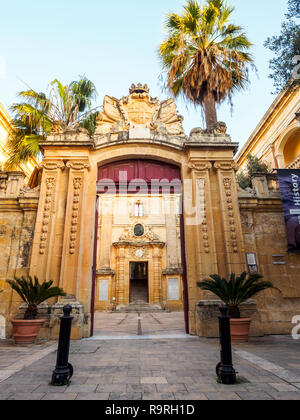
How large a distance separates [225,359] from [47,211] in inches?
242

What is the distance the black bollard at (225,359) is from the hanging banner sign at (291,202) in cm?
523

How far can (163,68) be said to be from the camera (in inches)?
420

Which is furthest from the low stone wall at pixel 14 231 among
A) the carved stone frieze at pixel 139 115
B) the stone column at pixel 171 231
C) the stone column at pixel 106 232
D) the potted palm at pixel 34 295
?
the stone column at pixel 171 231

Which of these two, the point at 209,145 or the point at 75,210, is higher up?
the point at 209,145

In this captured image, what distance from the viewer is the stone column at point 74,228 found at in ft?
22.7

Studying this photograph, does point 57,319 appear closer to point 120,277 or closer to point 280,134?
point 120,277

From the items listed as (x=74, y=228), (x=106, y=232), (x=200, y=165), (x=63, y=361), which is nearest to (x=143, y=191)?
(x=200, y=165)

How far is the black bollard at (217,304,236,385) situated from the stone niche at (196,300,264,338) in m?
3.25

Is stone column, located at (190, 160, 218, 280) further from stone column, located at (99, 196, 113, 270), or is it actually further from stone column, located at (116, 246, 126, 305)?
stone column, located at (99, 196, 113, 270)

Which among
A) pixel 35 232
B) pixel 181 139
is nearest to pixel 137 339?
→ pixel 35 232

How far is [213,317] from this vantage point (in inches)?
261

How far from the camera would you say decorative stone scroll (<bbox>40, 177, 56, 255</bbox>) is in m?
7.19

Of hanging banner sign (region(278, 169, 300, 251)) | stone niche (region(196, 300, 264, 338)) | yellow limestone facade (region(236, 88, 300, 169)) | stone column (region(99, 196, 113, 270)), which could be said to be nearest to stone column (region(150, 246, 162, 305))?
stone column (region(99, 196, 113, 270))

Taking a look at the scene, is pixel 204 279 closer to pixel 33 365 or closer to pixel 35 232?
pixel 33 365
